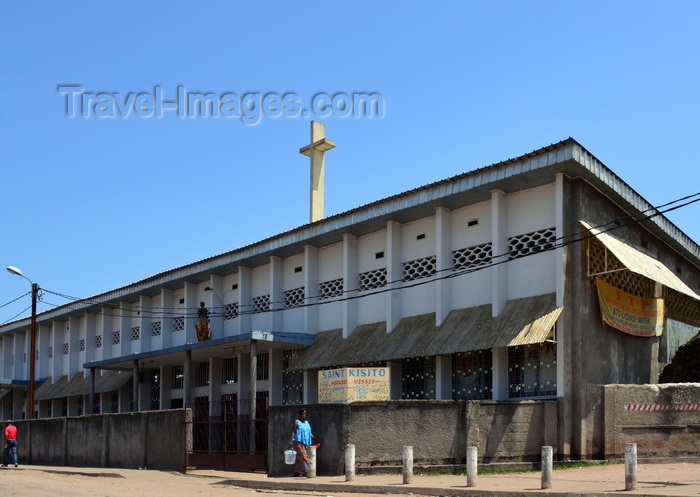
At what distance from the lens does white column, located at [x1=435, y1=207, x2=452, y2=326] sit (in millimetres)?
21680

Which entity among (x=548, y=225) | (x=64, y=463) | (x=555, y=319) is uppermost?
(x=548, y=225)

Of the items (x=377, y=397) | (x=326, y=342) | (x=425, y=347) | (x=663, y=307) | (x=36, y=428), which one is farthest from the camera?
(x=36, y=428)

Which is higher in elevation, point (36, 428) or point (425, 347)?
point (425, 347)

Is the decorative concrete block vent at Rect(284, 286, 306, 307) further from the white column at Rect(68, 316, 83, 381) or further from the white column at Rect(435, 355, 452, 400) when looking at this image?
the white column at Rect(68, 316, 83, 381)

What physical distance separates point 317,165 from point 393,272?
8.13 m

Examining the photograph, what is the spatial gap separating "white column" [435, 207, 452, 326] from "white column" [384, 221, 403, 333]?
1559mm

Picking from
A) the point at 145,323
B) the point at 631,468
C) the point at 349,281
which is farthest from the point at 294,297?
the point at 631,468

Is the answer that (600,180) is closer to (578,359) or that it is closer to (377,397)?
(578,359)

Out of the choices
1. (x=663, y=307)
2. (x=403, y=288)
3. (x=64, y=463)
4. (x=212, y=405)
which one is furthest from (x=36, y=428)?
(x=663, y=307)

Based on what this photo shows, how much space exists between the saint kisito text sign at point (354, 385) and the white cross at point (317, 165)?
1251cm

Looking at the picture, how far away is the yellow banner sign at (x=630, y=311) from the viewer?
19719mm

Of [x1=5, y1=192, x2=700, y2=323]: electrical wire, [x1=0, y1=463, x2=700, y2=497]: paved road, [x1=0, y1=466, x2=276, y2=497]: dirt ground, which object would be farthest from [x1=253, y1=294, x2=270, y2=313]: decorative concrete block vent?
[x1=0, y1=463, x2=700, y2=497]: paved road

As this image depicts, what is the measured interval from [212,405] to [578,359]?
1479 cm

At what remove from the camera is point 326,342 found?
25.0 meters
